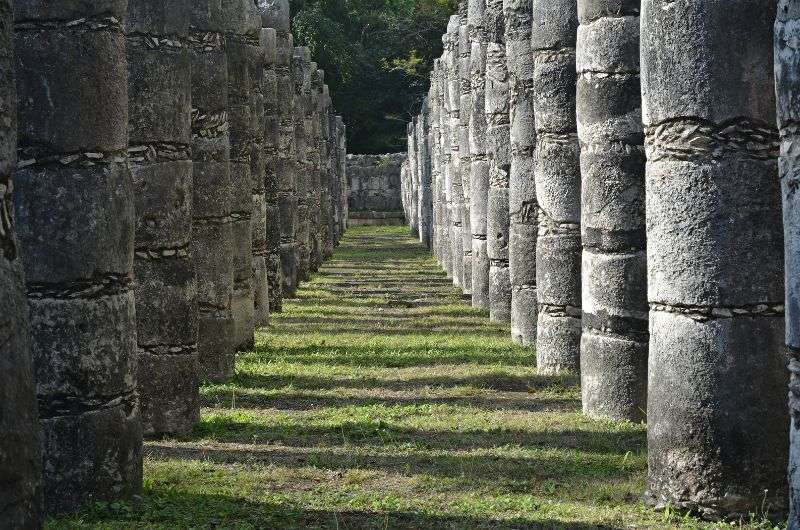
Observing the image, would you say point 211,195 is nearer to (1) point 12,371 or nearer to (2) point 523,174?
(2) point 523,174

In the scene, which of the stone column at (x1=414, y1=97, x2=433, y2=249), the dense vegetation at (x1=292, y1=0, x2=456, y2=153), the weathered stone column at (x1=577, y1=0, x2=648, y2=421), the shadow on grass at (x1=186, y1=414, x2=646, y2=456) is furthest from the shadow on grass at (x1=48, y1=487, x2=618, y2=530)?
the dense vegetation at (x1=292, y1=0, x2=456, y2=153)

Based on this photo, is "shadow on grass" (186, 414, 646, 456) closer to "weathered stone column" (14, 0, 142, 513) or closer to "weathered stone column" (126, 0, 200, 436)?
"weathered stone column" (126, 0, 200, 436)

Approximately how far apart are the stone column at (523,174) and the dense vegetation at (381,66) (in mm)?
42168

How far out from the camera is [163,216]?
10156 millimetres

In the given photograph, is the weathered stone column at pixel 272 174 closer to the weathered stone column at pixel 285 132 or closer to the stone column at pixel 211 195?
the weathered stone column at pixel 285 132

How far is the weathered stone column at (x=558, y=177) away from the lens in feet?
42.5

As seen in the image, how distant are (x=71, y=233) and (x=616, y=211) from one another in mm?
4483

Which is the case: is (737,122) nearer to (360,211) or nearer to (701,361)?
(701,361)

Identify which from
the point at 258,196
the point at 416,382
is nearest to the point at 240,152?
the point at 258,196

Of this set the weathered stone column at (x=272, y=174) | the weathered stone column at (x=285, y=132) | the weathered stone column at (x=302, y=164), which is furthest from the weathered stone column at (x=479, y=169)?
the weathered stone column at (x=302, y=164)

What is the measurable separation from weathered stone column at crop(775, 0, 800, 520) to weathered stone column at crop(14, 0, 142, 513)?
4.03 m

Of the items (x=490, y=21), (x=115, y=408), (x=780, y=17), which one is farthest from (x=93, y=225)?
(x=490, y=21)

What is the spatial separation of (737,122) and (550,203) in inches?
224

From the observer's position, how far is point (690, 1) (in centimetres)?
749
